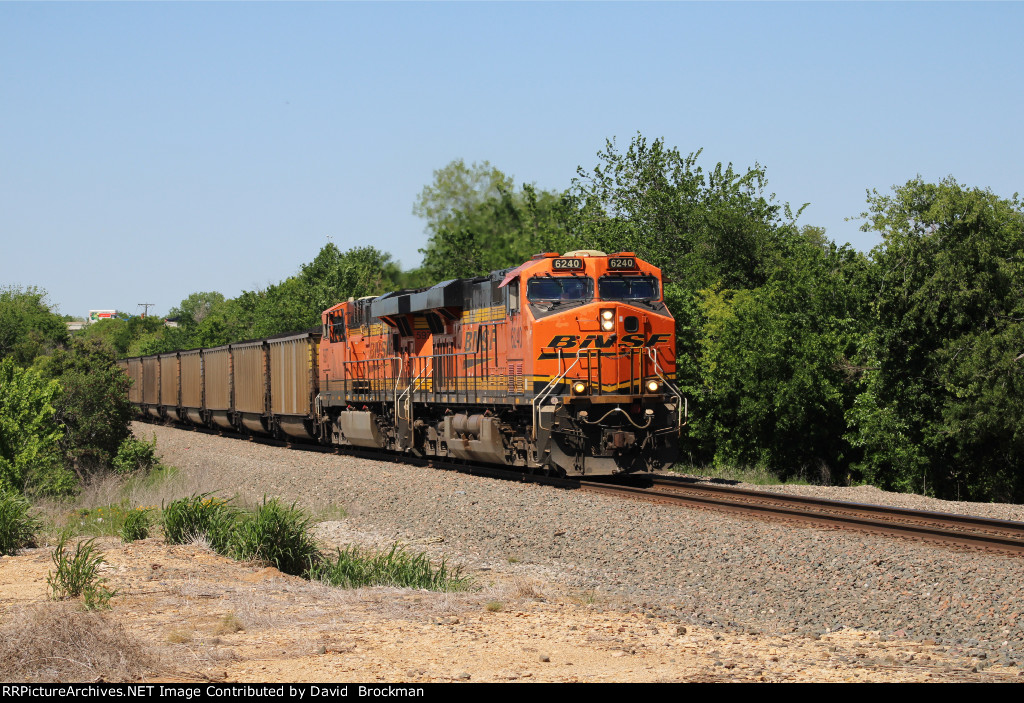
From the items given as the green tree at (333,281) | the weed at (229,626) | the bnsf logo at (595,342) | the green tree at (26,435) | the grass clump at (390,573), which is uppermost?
the green tree at (333,281)

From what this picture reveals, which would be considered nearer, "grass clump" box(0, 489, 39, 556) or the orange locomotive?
"grass clump" box(0, 489, 39, 556)

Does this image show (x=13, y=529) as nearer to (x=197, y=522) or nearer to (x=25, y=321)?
(x=197, y=522)

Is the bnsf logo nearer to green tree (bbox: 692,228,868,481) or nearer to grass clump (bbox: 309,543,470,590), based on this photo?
grass clump (bbox: 309,543,470,590)

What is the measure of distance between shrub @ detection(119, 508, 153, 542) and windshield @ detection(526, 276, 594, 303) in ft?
25.2

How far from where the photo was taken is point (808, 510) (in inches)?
572

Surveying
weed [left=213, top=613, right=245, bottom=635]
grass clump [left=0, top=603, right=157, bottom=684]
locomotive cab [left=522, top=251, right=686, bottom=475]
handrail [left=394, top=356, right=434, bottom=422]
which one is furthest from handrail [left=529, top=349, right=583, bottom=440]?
grass clump [left=0, top=603, right=157, bottom=684]

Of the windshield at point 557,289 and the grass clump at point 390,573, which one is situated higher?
the windshield at point 557,289

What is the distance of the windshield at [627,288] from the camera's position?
725 inches

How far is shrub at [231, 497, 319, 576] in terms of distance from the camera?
1154 cm

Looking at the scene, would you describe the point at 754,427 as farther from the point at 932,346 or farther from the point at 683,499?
the point at 683,499

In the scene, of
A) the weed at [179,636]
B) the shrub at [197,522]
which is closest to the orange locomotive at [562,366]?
the shrub at [197,522]

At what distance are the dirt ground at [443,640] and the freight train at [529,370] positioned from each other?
7.42 meters

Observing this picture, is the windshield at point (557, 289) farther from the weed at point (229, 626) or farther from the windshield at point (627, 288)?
the weed at point (229, 626)

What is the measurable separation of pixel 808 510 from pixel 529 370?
18.2 feet
